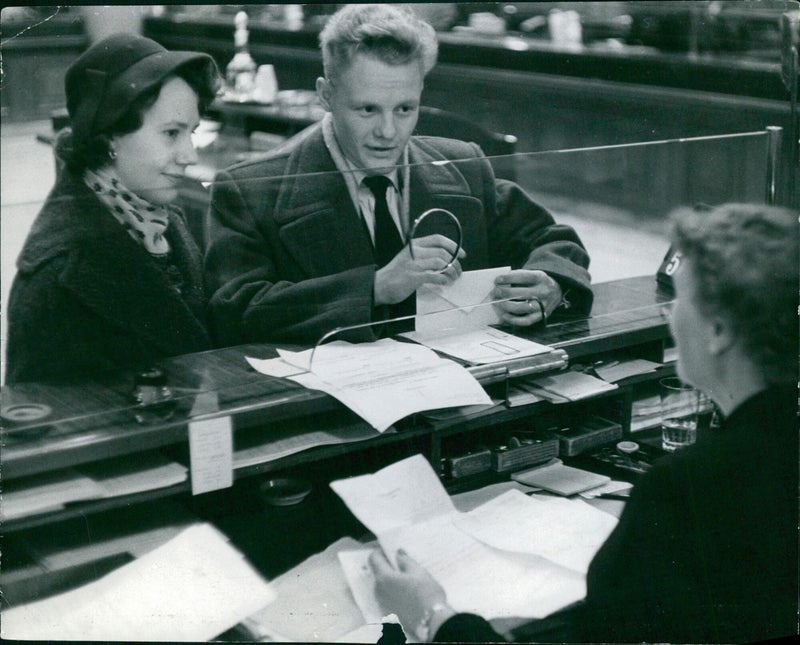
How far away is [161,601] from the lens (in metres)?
1.55

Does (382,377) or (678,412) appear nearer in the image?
(382,377)

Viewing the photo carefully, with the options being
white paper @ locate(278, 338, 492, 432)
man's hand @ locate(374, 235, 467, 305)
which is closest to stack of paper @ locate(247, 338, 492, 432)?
white paper @ locate(278, 338, 492, 432)

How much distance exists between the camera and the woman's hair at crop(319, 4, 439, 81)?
1916mm

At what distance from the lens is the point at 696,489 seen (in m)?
1.34

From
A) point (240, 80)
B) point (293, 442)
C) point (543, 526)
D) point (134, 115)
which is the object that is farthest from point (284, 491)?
point (240, 80)

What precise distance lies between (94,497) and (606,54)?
496cm

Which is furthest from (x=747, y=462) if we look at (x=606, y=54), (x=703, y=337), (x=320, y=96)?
(x=606, y=54)

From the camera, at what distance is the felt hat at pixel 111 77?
5.61 feet

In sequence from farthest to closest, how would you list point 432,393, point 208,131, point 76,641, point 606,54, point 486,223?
point 606,54, point 208,131, point 486,223, point 432,393, point 76,641

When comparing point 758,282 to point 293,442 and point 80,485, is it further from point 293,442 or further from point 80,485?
point 80,485

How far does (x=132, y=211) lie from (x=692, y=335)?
95cm

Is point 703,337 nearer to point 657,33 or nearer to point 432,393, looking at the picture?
point 432,393

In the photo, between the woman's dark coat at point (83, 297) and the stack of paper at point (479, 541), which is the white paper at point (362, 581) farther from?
the woman's dark coat at point (83, 297)

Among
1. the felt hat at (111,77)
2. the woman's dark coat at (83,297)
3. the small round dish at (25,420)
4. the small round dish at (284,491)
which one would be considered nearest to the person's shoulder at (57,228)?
the woman's dark coat at (83,297)
